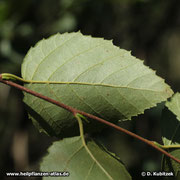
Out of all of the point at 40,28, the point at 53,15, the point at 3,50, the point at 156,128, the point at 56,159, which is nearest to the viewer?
the point at 56,159

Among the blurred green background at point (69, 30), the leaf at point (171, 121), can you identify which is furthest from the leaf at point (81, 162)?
the blurred green background at point (69, 30)

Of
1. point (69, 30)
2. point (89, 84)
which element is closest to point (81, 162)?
point (89, 84)

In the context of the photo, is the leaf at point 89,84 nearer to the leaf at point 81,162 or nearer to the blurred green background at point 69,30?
the leaf at point 81,162

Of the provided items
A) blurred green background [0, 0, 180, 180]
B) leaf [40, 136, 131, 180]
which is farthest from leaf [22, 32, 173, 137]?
blurred green background [0, 0, 180, 180]

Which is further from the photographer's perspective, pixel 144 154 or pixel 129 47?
pixel 129 47

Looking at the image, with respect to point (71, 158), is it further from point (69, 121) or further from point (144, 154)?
point (144, 154)

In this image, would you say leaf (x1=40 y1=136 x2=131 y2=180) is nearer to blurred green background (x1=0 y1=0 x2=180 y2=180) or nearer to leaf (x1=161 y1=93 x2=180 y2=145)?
leaf (x1=161 y1=93 x2=180 y2=145)

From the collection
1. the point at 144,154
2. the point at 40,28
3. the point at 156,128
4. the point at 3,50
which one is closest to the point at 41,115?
the point at 3,50

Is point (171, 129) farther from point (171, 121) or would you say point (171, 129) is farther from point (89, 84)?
point (89, 84)
